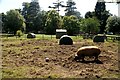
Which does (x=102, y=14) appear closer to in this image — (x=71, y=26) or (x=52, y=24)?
(x=71, y=26)

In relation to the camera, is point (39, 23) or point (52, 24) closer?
point (52, 24)

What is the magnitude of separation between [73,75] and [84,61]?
17.0ft

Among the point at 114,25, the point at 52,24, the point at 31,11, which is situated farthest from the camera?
the point at 31,11

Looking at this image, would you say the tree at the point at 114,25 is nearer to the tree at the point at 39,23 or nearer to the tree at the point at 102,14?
the tree at the point at 102,14

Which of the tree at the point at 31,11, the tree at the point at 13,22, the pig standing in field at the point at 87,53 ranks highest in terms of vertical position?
the tree at the point at 31,11

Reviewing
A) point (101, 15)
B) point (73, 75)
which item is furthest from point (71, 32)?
point (73, 75)

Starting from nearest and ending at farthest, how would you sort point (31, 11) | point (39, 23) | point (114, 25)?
1. point (114, 25)
2. point (39, 23)
3. point (31, 11)

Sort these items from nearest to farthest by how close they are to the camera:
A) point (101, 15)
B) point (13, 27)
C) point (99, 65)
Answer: point (99, 65) < point (13, 27) < point (101, 15)

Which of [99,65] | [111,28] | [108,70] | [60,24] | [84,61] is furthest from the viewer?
[60,24]

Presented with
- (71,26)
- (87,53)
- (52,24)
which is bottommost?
(87,53)

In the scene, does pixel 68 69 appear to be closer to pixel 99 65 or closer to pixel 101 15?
pixel 99 65

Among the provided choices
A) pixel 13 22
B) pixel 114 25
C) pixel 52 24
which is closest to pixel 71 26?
pixel 52 24

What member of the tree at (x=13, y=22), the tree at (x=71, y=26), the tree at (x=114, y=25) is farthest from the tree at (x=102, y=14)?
the tree at (x=13, y=22)

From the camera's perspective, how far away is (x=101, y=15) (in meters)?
106
